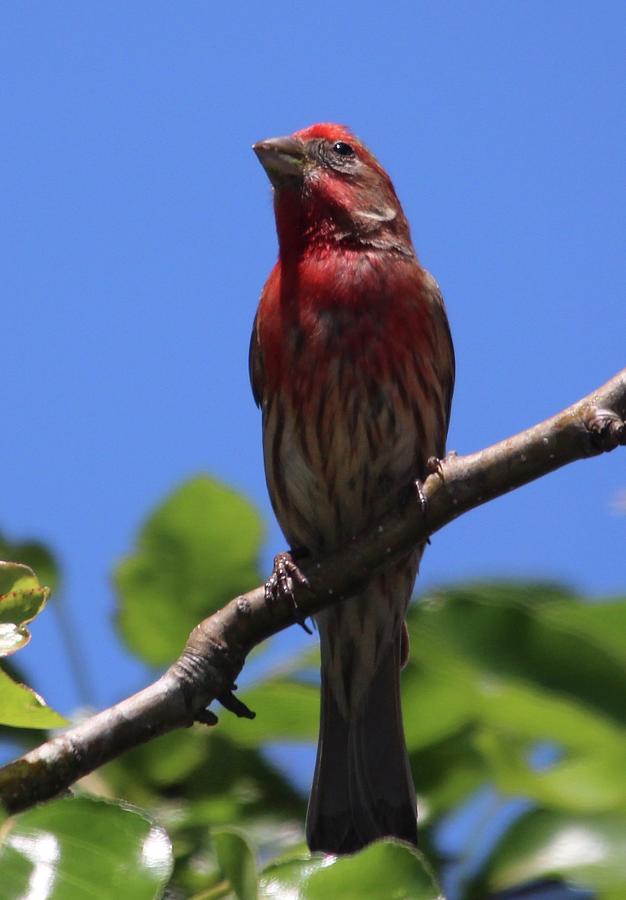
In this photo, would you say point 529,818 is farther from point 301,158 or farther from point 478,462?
point 301,158

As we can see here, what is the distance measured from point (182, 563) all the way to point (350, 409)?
2416 mm

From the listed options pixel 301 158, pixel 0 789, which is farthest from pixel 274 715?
pixel 301 158

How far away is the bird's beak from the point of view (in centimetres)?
675

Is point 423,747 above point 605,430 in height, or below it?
below

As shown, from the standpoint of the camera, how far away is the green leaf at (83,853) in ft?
7.48

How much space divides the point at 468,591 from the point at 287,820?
1.23 meters

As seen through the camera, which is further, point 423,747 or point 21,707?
point 423,747

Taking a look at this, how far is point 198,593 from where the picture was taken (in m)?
3.78

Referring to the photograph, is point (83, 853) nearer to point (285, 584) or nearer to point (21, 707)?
point (21, 707)

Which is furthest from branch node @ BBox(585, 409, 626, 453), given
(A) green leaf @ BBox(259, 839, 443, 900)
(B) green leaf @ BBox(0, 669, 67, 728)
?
(B) green leaf @ BBox(0, 669, 67, 728)

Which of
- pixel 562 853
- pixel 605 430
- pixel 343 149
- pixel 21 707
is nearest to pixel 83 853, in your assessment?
pixel 21 707

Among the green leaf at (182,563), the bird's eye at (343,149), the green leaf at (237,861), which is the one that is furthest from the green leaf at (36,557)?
the bird's eye at (343,149)

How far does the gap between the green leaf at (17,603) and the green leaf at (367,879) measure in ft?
2.27

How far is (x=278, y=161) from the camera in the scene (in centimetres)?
678
